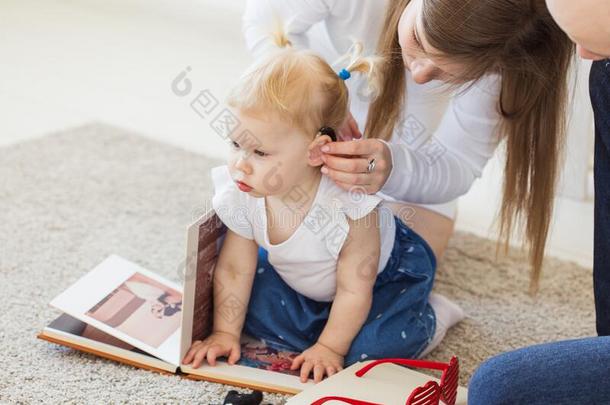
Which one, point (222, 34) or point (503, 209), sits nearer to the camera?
point (503, 209)

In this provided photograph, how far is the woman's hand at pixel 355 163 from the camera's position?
48.8 inches

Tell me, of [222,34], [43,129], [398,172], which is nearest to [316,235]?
[398,172]

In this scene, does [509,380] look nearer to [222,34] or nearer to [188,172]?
[188,172]

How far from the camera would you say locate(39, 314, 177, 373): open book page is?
4.23 ft

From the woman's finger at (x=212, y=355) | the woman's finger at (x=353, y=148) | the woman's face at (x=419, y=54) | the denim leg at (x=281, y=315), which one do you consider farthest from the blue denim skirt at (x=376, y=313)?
the woman's face at (x=419, y=54)

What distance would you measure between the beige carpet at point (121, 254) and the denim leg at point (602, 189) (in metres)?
0.24

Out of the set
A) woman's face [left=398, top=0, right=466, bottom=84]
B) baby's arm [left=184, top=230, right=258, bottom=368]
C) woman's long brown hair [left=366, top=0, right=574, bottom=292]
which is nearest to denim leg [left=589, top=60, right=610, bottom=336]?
woman's long brown hair [left=366, top=0, right=574, bottom=292]

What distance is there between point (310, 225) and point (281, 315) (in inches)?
6.9

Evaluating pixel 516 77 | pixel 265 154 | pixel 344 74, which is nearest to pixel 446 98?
pixel 516 77

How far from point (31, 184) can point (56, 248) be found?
0.96 feet

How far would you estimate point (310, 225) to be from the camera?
50.8 inches

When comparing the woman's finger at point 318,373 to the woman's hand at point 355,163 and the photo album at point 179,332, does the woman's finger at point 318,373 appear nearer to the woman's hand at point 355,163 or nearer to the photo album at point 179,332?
the photo album at point 179,332

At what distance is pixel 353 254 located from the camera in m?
1.30

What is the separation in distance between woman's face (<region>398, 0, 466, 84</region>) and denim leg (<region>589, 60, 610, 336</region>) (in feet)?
0.62
